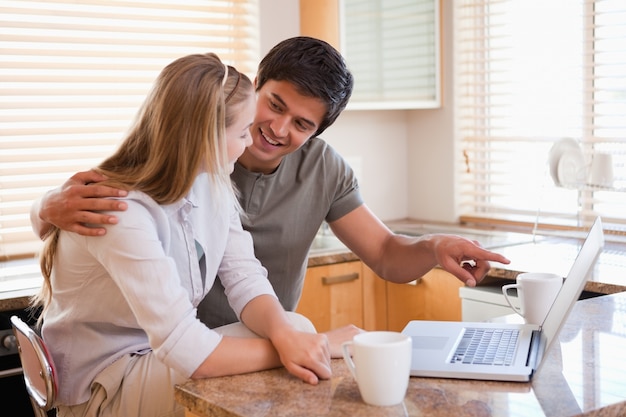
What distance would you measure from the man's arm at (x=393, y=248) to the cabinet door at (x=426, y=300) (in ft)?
1.93

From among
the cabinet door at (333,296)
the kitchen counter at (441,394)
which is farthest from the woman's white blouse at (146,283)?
the cabinet door at (333,296)

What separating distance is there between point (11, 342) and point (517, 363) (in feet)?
4.75

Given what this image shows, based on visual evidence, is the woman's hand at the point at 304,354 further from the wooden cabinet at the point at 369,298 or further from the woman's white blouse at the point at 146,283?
the wooden cabinet at the point at 369,298

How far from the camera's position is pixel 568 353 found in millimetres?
1575

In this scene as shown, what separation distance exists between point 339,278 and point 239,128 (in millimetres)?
1381

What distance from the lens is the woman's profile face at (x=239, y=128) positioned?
5.39ft

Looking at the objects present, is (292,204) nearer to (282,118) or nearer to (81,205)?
(282,118)

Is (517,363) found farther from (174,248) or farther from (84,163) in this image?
(84,163)

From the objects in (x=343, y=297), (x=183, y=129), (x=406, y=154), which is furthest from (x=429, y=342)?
(x=406, y=154)

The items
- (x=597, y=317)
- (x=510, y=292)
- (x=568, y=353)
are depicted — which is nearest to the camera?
(x=568, y=353)

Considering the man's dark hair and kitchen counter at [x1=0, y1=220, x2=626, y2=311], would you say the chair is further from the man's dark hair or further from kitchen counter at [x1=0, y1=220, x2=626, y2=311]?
the man's dark hair

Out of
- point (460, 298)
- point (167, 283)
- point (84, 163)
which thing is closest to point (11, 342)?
point (84, 163)

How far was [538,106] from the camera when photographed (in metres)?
3.45

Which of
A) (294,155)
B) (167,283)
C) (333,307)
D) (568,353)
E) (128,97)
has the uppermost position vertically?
(128,97)
